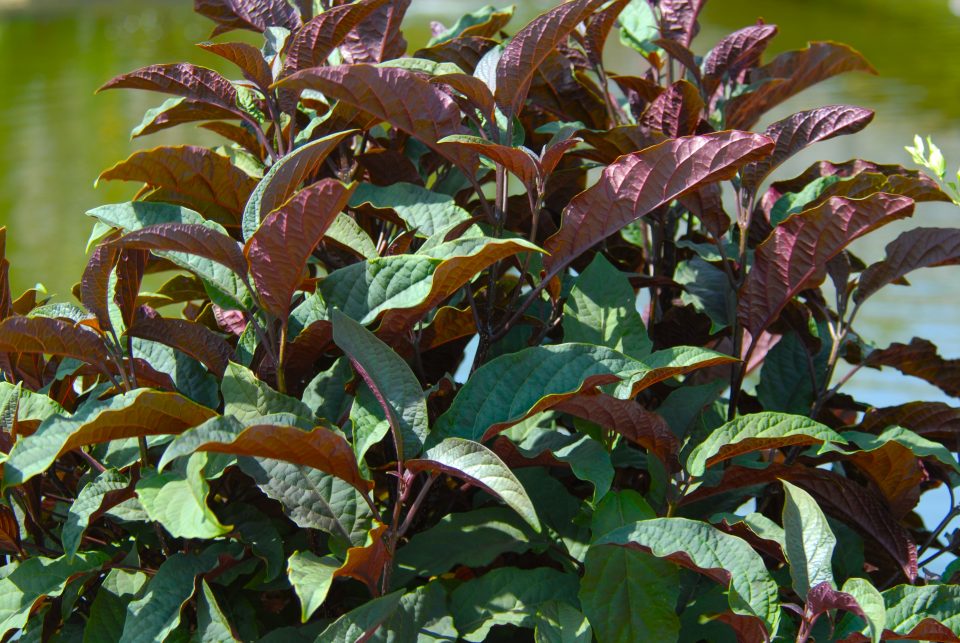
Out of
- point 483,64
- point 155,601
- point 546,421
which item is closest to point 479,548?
point 546,421

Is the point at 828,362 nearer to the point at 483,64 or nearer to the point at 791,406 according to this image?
the point at 791,406

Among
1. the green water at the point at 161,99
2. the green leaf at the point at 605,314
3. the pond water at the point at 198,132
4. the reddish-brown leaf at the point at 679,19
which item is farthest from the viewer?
the green water at the point at 161,99

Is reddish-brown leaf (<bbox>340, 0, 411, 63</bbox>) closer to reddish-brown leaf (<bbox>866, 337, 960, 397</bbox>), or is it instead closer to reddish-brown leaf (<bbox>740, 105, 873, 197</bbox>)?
reddish-brown leaf (<bbox>740, 105, 873, 197</bbox>)

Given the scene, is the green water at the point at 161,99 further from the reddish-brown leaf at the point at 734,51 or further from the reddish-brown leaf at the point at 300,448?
the reddish-brown leaf at the point at 734,51

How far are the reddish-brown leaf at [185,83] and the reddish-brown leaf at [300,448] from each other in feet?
1.62

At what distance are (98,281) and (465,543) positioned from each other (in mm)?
456

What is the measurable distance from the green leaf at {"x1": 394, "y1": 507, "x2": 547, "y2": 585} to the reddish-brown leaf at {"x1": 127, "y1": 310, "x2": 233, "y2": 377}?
0.28 m

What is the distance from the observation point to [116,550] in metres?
1.01

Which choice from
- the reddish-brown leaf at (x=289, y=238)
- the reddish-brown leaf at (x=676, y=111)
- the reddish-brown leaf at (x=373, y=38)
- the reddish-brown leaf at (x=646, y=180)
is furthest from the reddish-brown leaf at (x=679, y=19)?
the reddish-brown leaf at (x=289, y=238)

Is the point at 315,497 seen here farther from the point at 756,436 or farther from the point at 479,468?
the point at 756,436

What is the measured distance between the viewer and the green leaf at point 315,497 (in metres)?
0.88

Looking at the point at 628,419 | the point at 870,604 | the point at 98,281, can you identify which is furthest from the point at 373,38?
the point at 870,604

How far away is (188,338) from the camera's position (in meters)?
0.99

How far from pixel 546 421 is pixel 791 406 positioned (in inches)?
13.4
